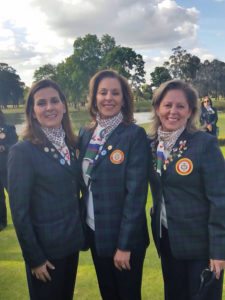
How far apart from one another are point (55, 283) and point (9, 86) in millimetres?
91424

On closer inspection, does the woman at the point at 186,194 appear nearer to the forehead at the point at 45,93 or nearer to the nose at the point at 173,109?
the nose at the point at 173,109

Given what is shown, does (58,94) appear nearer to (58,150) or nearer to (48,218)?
(58,150)

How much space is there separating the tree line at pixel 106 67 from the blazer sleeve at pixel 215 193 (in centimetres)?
→ 5784

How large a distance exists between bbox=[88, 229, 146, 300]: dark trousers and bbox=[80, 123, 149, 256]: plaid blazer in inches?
4.7

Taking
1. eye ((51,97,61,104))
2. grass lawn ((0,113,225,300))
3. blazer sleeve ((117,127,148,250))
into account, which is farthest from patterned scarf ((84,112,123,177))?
grass lawn ((0,113,225,300))

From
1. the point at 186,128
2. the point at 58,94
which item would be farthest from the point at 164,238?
the point at 58,94

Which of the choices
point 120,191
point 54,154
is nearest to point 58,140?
point 54,154

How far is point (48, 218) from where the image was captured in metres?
2.77

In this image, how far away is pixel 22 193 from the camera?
2646 mm

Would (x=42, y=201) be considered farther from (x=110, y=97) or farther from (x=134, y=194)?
(x=110, y=97)

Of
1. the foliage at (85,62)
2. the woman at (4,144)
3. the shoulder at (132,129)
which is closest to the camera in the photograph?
the shoulder at (132,129)

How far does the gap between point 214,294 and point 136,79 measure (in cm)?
7539

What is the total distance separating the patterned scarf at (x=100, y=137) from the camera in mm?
2945

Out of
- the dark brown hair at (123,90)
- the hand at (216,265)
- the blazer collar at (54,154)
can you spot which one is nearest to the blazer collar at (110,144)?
the dark brown hair at (123,90)
